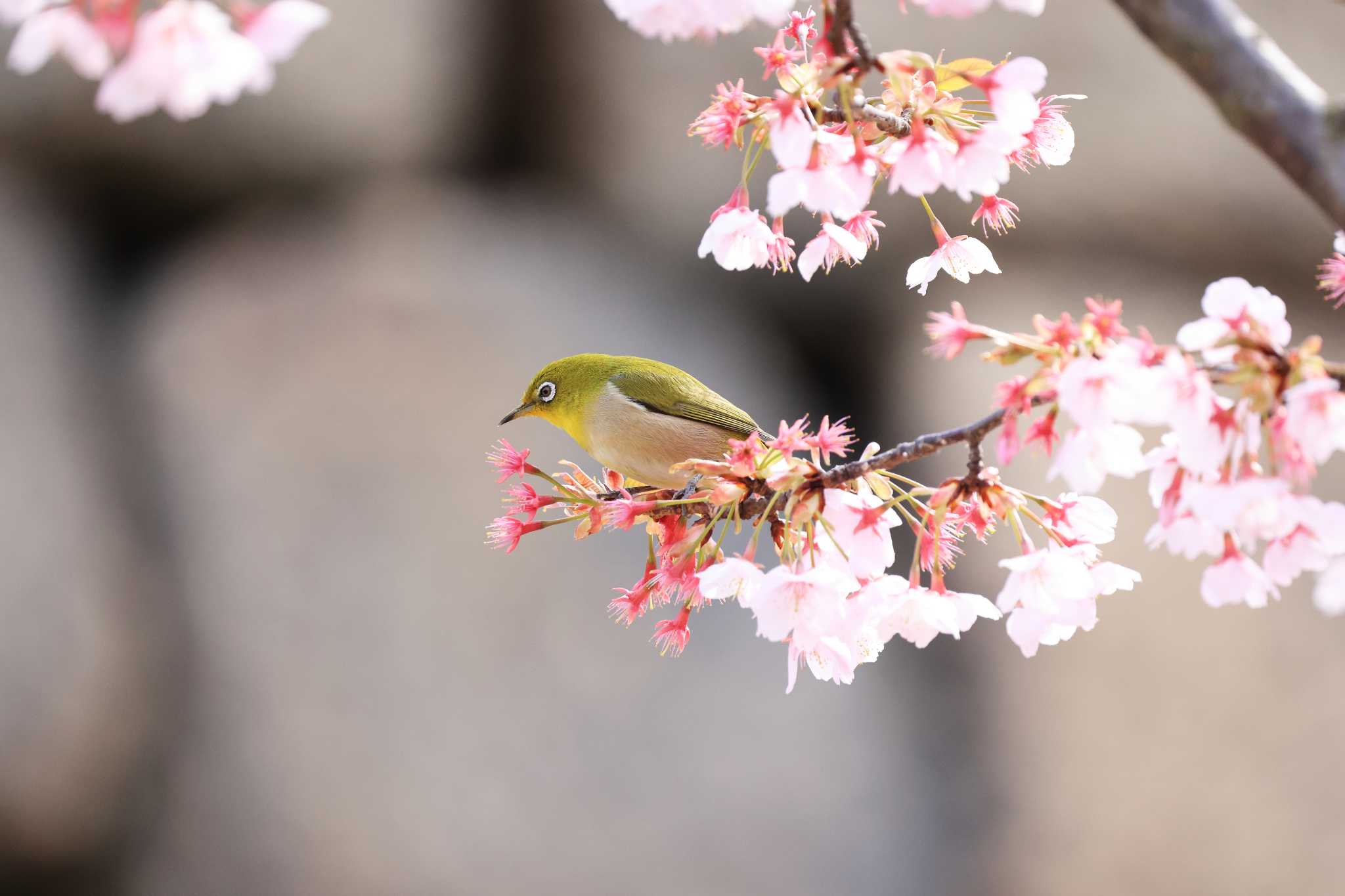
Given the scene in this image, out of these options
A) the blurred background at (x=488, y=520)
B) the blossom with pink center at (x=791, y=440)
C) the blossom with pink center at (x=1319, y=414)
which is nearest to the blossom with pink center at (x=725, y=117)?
the blossom with pink center at (x=791, y=440)

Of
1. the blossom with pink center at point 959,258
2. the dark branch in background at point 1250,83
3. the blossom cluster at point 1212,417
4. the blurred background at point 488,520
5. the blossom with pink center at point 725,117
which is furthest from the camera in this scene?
the blurred background at point 488,520

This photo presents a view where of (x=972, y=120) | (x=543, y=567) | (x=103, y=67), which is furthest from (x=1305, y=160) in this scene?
(x=543, y=567)

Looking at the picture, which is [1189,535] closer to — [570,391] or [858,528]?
[858,528]

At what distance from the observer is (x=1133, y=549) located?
9.37 ft

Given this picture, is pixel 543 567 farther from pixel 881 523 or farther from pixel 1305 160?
pixel 1305 160

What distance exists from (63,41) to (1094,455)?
0.60 meters

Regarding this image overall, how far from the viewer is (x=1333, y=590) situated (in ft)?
2.07

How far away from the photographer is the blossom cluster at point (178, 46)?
22.8 inches

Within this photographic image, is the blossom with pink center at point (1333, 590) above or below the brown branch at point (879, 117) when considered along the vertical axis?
below

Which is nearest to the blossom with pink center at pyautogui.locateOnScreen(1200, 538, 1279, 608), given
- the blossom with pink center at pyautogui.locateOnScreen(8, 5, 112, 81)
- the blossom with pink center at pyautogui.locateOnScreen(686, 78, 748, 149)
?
the blossom with pink center at pyautogui.locateOnScreen(686, 78, 748, 149)

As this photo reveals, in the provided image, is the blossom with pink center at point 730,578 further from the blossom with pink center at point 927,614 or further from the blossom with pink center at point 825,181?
the blossom with pink center at point 825,181

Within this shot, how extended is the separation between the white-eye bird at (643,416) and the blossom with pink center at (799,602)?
45cm

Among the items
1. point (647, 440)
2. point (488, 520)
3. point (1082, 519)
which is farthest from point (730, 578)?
point (488, 520)

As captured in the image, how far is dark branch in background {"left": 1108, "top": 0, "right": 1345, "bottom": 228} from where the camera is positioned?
1.72 ft
